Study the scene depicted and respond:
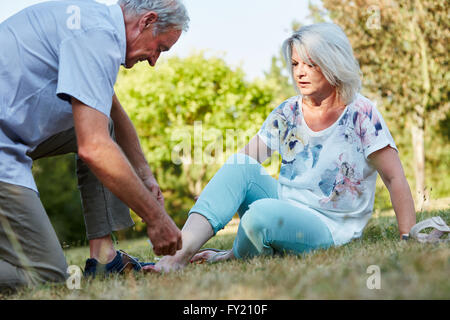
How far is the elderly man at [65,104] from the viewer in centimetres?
199

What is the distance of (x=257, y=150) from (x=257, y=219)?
Result: 612mm

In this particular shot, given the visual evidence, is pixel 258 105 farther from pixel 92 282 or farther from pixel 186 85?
pixel 92 282

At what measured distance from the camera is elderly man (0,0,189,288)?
199cm

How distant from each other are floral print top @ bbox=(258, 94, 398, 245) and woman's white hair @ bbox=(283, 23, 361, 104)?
0.37 feet

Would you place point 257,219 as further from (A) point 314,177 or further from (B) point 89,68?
(B) point 89,68

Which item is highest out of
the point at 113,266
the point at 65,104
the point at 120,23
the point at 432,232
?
the point at 120,23

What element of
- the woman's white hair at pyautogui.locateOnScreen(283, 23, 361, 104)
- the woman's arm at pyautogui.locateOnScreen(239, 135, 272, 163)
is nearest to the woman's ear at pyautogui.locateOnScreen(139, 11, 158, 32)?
the woman's white hair at pyautogui.locateOnScreen(283, 23, 361, 104)

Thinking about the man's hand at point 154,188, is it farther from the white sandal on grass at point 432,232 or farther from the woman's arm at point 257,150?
the white sandal on grass at point 432,232

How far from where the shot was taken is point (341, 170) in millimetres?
2691

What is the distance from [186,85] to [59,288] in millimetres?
15138

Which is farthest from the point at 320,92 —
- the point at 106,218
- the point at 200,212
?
the point at 106,218

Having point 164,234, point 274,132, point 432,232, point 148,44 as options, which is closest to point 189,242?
point 164,234

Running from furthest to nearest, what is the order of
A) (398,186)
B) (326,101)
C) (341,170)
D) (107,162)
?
(326,101) < (341,170) < (398,186) < (107,162)

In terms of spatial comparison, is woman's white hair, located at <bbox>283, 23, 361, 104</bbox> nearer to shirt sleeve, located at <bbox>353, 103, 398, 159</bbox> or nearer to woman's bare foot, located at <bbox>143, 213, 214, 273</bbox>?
shirt sleeve, located at <bbox>353, 103, 398, 159</bbox>
